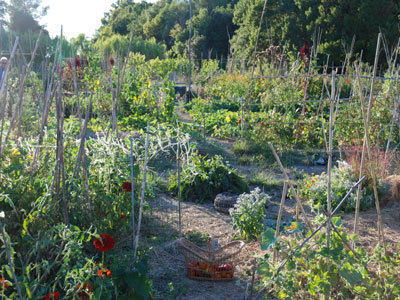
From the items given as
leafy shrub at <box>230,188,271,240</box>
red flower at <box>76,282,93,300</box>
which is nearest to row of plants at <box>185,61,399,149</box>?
leafy shrub at <box>230,188,271,240</box>

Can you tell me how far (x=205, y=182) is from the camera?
4.62 m

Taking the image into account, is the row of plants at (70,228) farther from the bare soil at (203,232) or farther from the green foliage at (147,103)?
the green foliage at (147,103)

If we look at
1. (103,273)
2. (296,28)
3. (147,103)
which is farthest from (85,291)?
(296,28)

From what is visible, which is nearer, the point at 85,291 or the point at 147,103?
the point at 85,291

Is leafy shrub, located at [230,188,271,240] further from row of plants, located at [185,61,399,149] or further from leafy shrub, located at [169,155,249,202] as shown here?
row of plants, located at [185,61,399,149]

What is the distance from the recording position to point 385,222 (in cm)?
388

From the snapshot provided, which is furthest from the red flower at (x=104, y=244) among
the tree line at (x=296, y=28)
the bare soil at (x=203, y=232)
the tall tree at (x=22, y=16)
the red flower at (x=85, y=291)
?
the tall tree at (x=22, y=16)

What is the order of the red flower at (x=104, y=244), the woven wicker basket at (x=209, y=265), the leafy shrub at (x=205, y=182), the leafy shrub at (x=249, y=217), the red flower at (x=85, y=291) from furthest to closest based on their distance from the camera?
the leafy shrub at (x=205, y=182) → the leafy shrub at (x=249, y=217) → the woven wicker basket at (x=209, y=265) → the red flower at (x=104, y=244) → the red flower at (x=85, y=291)

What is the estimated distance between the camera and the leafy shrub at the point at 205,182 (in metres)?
4.56

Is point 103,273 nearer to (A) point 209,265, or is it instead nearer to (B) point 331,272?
(A) point 209,265

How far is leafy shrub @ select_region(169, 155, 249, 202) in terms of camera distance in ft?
15.0

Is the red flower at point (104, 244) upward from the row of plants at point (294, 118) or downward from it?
downward

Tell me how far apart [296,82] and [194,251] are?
5737 millimetres

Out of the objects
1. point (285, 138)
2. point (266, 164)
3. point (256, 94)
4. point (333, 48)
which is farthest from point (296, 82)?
point (333, 48)
